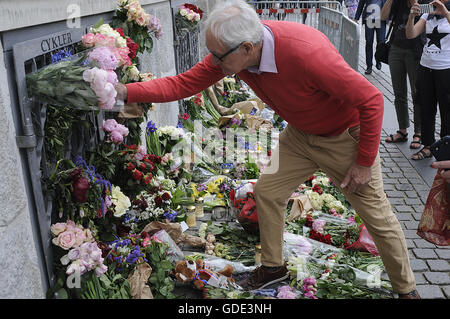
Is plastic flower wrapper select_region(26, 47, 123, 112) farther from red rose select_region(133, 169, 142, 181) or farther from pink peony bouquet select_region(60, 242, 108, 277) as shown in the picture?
red rose select_region(133, 169, 142, 181)

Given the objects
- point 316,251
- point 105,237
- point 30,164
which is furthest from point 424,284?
point 30,164

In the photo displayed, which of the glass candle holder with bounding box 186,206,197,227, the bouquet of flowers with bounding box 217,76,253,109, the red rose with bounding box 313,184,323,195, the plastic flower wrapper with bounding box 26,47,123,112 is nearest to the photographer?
the plastic flower wrapper with bounding box 26,47,123,112

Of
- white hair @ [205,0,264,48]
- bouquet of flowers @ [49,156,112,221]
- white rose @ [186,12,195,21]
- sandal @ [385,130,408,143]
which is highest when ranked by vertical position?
white hair @ [205,0,264,48]

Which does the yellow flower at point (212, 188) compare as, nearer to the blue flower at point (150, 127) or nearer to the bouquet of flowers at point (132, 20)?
the blue flower at point (150, 127)

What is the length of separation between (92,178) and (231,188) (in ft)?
7.15

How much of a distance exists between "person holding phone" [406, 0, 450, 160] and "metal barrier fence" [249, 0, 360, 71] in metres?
1.19

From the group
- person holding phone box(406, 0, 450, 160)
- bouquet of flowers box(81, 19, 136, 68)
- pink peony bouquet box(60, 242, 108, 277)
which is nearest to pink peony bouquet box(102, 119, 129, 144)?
bouquet of flowers box(81, 19, 136, 68)

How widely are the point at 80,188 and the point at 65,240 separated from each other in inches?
12.0

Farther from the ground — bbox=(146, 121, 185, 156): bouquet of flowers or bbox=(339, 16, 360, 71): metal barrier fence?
bbox=(339, 16, 360, 71): metal barrier fence

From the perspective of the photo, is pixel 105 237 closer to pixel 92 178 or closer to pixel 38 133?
pixel 92 178

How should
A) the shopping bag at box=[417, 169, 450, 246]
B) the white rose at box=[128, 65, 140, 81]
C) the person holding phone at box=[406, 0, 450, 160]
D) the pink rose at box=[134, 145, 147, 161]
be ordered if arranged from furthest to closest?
the person holding phone at box=[406, 0, 450, 160] < the pink rose at box=[134, 145, 147, 161] < the white rose at box=[128, 65, 140, 81] < the shopping bag at box=[417, 169, 450, 246]

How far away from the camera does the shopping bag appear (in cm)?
Result: 290

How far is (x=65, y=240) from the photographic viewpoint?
2.68 m

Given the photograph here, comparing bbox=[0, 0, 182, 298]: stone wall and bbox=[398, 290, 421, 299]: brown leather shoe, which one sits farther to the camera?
bbox=[398, 290, 421, 299]: brown leather shoe
